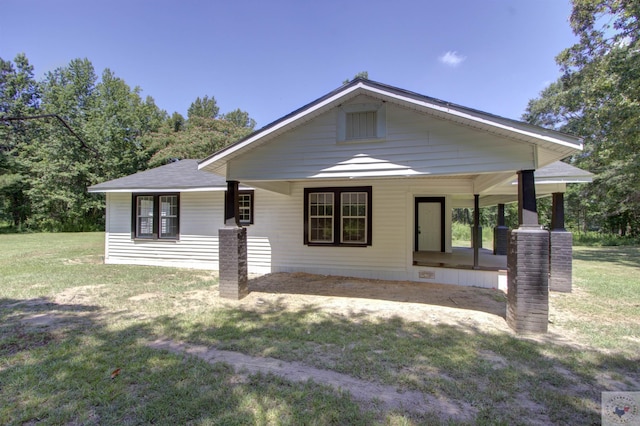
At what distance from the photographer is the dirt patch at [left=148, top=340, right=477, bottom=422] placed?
2.62 metres

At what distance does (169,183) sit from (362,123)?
7.25 m

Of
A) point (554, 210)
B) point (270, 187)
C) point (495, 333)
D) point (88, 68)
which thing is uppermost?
point (88, 68)

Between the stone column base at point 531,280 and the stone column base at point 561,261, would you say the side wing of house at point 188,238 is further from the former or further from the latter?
the stone column base at point 561,261

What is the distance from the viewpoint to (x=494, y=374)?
325 cm

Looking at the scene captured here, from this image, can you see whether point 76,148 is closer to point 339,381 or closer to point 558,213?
point 339,381

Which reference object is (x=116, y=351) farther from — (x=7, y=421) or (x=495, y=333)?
(x=495, y=333)

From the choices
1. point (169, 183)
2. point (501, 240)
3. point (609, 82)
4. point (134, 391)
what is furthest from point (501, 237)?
point (134, 391)

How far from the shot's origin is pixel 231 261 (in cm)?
619

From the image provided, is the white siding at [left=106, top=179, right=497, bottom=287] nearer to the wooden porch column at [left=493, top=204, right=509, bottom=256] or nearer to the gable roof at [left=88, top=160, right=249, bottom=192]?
the gable roof at [left=88, top=160, right=249, bottom=192]

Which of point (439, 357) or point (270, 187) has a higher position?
point (270, 187)

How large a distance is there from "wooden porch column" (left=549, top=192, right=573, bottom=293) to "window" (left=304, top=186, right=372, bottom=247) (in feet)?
14.5

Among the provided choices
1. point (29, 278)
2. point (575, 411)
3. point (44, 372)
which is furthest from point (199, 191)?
point (575, 411)

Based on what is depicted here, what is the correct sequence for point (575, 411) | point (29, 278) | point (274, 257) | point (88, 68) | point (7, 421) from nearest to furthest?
point (7, 421)
point (575, 411)
point (29, 278)
point (274, 257)
point (88, 68)

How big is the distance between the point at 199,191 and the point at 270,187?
10.6 feet
